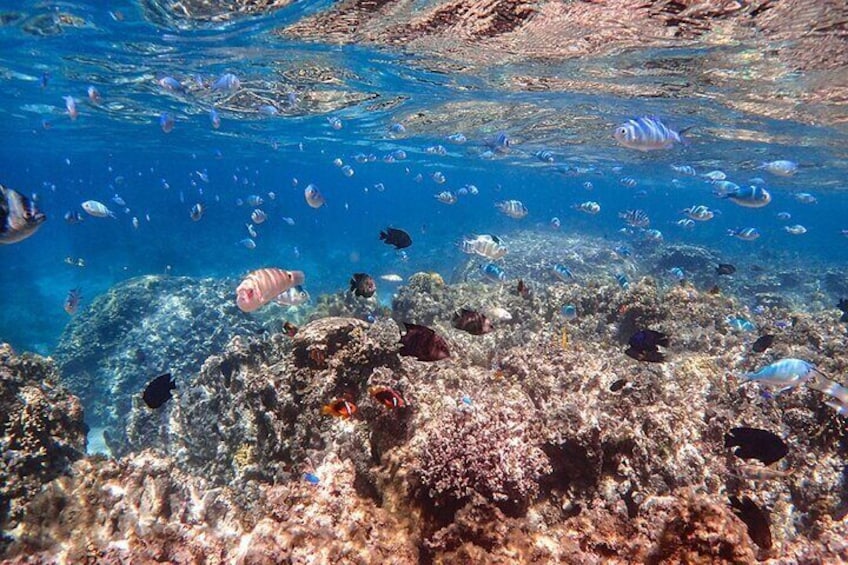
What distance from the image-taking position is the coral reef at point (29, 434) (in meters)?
5.33

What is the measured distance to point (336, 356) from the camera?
5637mm

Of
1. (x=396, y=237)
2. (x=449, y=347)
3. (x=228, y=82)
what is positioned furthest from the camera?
(x=228, y=82)

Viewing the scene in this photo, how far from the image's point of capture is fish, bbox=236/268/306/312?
15.3 feet

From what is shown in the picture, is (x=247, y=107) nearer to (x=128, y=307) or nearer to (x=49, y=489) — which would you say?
(x=128, y=307)

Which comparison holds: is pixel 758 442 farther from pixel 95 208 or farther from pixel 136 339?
pixel 136 339

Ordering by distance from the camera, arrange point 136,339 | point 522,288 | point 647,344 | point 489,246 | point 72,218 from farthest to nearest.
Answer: point 136,339 < point 72,218 < point 522,288 < point 489,246 < point 647,344

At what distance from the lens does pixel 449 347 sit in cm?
550

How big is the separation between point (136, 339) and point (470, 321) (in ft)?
47.6

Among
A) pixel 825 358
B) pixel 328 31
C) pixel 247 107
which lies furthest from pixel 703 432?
pixel 247 107

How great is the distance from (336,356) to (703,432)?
5.06 m

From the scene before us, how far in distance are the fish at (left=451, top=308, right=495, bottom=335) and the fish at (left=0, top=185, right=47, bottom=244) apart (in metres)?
3.95

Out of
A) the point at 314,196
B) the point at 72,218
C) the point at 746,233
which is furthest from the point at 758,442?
the point at 72,218

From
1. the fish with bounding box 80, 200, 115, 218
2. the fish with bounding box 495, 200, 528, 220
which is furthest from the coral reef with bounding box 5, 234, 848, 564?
the fish with bounding box 80, 200, 115, 218

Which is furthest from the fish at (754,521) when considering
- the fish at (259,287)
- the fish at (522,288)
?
the fish at (522,288)
